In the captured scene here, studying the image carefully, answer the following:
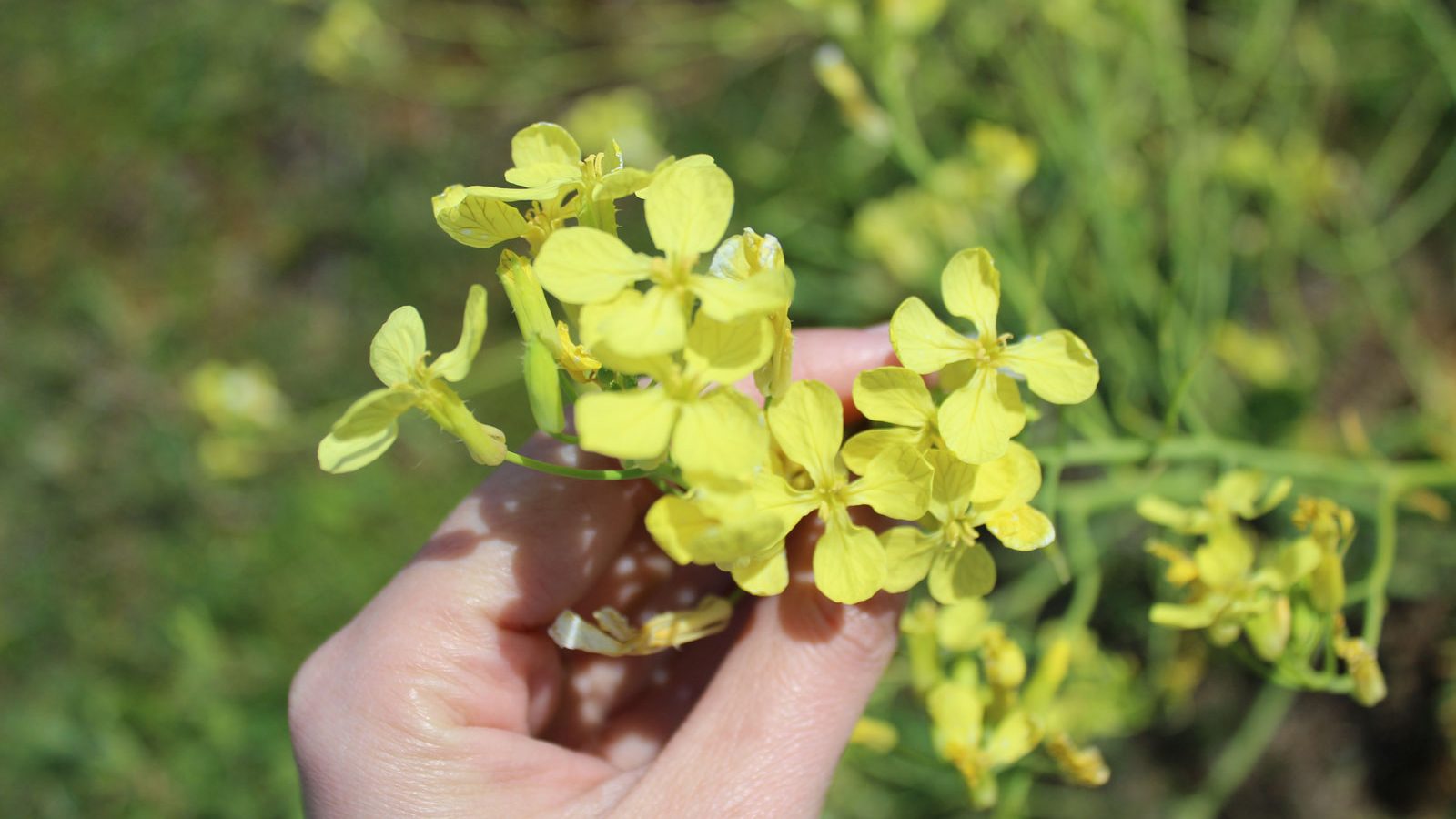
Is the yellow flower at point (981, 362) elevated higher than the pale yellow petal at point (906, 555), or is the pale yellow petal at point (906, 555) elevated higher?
the yellow flower at point (981, 362)

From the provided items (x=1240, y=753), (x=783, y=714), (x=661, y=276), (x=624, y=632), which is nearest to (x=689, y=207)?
(x=661, y=276)

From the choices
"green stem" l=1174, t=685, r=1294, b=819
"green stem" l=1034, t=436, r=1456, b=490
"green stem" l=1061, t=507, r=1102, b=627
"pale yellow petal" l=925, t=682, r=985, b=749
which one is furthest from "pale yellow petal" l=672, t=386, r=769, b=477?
"green stem" l=1174, t=685, r=1294, b=819

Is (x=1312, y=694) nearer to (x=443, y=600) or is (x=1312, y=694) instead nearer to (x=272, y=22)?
(x=443, y=600)

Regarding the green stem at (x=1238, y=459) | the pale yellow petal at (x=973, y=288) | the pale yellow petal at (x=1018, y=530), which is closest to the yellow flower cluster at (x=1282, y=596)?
the green stem at (x=1238, y=459)

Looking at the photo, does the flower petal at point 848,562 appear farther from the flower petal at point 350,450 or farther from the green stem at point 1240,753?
the green stem at point 1240,753

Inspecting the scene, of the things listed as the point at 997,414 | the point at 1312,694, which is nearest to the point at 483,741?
the point at 997,414
